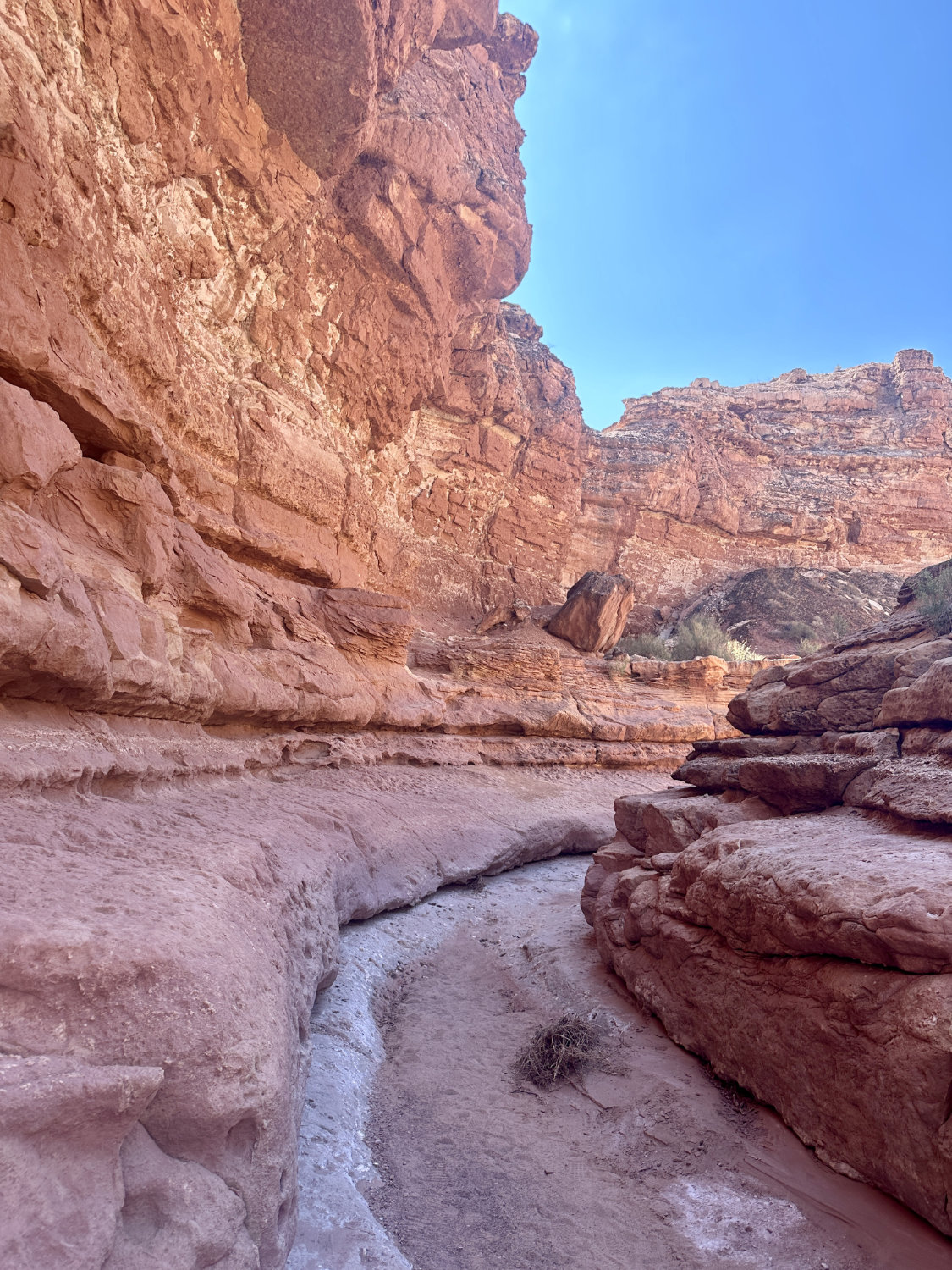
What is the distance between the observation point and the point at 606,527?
79.8 ft

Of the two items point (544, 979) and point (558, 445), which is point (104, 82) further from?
point (558, 445)

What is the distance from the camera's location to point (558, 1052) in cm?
402

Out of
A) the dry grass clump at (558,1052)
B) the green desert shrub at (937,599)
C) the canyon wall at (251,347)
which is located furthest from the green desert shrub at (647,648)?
the dry grass clump at (558,1052)

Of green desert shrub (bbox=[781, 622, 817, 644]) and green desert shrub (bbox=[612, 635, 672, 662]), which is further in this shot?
green desert shrub (bbox=[781, 622, 817, 644])

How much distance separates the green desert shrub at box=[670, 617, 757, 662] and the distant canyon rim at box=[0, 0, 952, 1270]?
3.33 meters

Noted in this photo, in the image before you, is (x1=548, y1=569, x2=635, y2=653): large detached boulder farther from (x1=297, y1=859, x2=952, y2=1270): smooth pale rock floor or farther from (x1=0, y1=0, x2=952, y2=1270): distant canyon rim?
(x1=297, y1=859, x2=952, y2=1270): smooth pale rock floor

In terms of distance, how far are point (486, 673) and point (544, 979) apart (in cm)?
748

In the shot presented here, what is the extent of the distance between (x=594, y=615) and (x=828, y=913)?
1288cm

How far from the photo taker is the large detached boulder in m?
16.0

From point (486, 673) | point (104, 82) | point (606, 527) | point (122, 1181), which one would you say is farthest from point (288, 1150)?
point (606, 527)

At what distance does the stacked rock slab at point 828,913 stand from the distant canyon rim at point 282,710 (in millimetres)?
24

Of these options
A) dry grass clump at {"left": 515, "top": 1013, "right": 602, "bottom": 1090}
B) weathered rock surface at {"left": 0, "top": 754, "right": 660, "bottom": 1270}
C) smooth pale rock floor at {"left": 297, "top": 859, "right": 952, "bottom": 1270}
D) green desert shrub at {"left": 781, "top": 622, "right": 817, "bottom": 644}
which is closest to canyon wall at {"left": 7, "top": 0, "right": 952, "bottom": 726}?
weathered rock surface at {"left": 0, "top": 754, "right": 660, "bottom": 1270}

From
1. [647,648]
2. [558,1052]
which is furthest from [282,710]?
[647,648]

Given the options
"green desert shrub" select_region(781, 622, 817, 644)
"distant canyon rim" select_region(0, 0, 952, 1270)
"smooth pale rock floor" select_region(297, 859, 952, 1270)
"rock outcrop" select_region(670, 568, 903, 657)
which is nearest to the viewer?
"distant canyon rim" select_region(0, 0, 952, 1270)
